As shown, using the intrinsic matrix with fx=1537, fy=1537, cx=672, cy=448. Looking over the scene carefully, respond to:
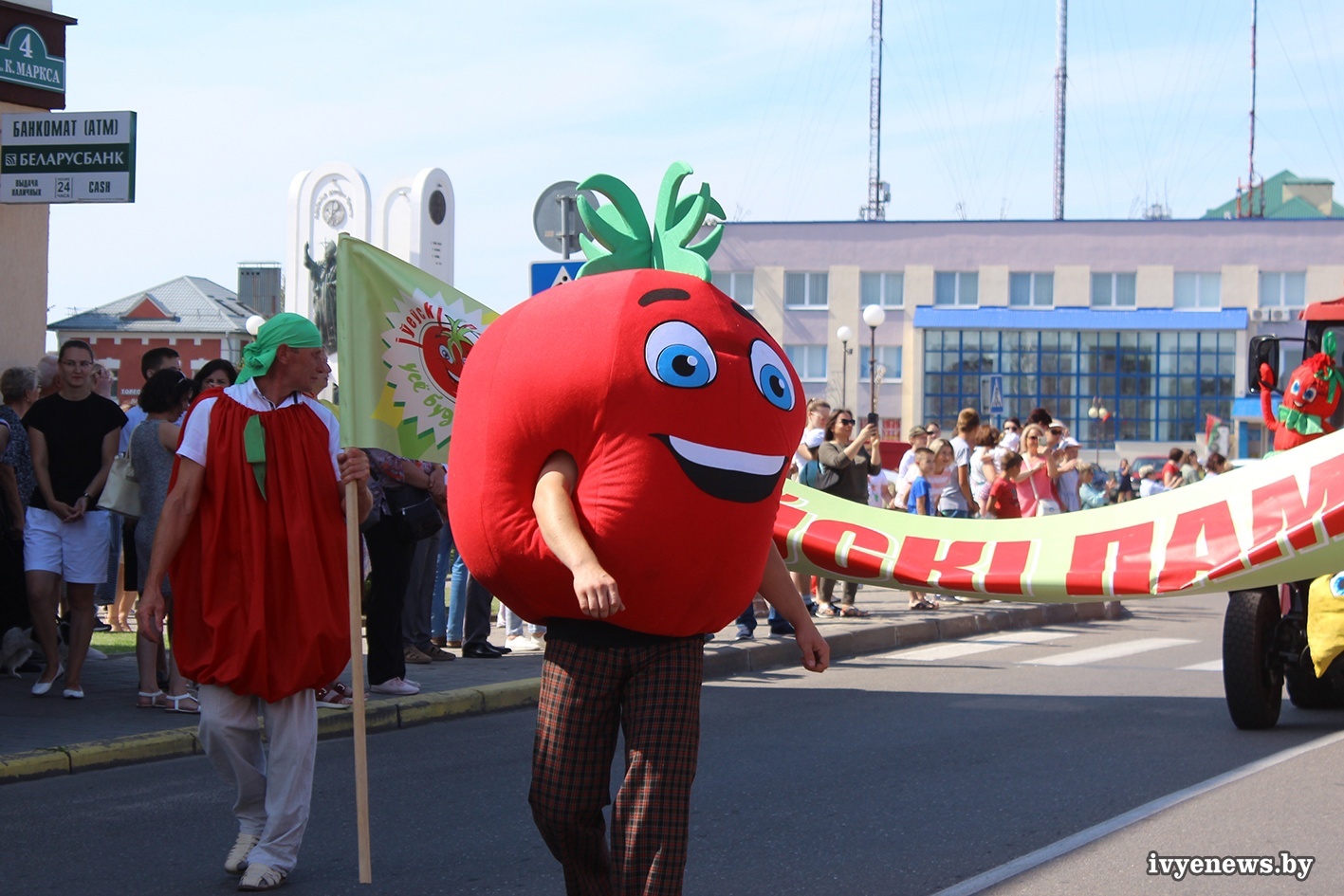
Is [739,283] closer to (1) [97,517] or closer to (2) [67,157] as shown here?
(2) [67,157]

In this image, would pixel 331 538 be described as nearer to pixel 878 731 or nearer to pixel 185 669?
pixel 185 669

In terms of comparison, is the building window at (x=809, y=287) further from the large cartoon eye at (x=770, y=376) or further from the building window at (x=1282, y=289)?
the large cartoon eye at (x=770, y=376)

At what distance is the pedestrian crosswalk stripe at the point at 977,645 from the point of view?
12.8m

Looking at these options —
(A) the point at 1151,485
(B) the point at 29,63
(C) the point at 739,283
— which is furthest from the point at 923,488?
(C) the point at 739,283

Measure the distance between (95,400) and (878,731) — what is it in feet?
16.5

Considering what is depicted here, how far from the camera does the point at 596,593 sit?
371 cm

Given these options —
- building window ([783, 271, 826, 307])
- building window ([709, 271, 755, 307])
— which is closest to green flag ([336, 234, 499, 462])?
building window ([709, 271, 755, 307])

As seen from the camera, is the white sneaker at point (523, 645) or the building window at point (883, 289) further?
the building window at point (883, 289)

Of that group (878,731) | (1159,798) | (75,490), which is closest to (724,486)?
(1159,798)

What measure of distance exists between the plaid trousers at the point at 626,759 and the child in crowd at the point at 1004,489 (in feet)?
36.7

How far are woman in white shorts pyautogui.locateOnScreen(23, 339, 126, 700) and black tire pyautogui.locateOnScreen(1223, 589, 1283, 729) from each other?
645 centimetres

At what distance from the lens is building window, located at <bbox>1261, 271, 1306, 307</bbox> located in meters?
56.7

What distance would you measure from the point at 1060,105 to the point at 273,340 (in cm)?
5887

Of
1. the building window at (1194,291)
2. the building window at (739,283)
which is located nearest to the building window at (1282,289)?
the building window at (1194,291)
